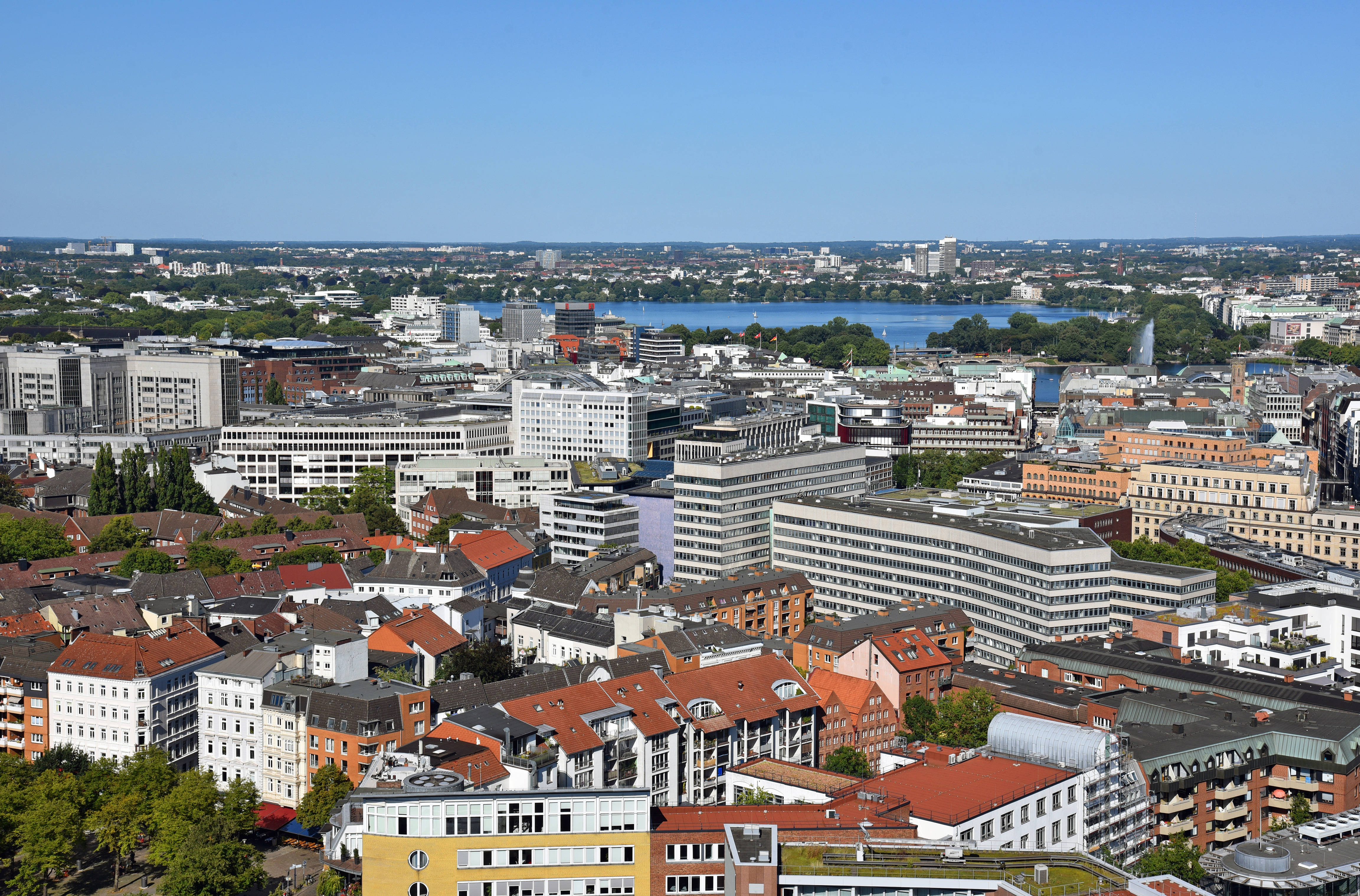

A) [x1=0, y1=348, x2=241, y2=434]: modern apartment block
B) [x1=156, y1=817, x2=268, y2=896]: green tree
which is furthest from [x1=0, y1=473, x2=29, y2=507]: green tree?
[x1=156, y1=817, x2=268, y2=896]: green tree

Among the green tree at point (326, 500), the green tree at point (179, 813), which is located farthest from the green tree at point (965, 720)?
the green tree at point (326, 500)

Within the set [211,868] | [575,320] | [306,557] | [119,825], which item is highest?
[575,320]

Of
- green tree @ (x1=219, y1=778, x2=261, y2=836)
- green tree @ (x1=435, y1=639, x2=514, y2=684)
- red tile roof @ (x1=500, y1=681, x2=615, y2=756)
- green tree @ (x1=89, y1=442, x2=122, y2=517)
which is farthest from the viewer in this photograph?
green tree @ (x1=89, y1=442, x2=122, y2=517)

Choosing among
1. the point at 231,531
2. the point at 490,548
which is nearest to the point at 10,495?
the point at 231,531

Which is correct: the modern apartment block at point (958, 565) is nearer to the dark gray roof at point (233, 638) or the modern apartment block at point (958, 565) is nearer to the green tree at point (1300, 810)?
the green tree at point (1300, 810)

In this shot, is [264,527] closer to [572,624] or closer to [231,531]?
[231,531]

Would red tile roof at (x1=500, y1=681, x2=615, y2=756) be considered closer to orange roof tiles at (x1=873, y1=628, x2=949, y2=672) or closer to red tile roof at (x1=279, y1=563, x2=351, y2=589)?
orange roof tiles at (x1=873, y1=628, x2=949, y2=672)

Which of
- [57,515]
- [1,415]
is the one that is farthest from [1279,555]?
[1,415]
